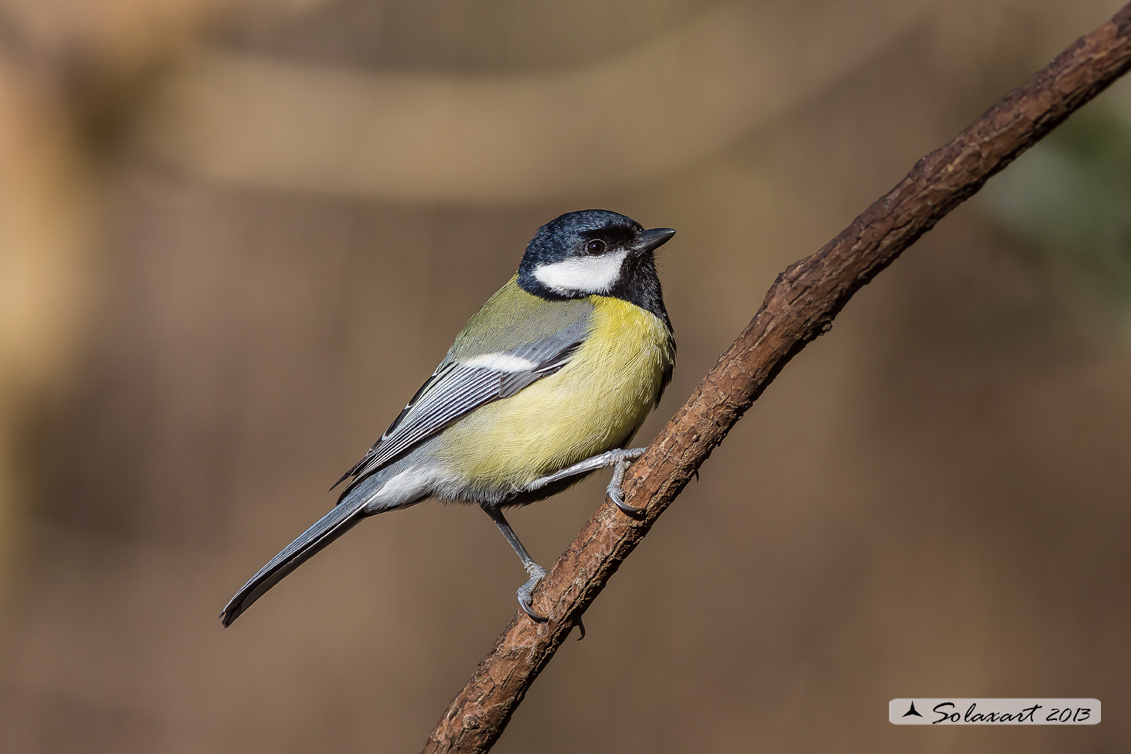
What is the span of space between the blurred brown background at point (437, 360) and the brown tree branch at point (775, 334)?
276cm

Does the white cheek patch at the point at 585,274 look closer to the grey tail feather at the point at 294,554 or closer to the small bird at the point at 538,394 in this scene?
the small bird at the point at 538,394

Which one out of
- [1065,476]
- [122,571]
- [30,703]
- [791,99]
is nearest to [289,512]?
[122,571]

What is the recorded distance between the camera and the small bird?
106 inches

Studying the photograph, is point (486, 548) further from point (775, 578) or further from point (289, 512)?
point (775, 578)

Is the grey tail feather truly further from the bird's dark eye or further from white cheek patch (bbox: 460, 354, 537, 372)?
the bird's dark eye

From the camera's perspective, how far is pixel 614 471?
86.6 inches

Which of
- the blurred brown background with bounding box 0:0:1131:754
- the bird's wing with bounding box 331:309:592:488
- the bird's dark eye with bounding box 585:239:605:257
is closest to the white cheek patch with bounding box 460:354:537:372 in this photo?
the bird's wing with bounding box 331:309:592:488

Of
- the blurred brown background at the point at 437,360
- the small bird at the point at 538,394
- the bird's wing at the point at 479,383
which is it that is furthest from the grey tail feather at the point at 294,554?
the blurred brown background at the point at 437,360

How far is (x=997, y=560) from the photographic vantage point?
468 cm

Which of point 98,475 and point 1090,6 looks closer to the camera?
point 1090,6

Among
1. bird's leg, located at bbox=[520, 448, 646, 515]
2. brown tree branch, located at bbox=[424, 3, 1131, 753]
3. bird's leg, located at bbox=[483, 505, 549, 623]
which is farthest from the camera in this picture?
bird's leg, located at bbox=[483, 505, 549, 623]

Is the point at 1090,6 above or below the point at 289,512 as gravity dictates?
above

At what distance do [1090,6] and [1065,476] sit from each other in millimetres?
2549

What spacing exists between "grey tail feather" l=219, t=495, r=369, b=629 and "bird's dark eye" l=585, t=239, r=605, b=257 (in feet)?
3.91
